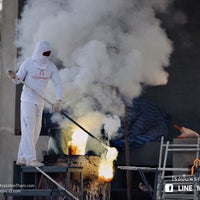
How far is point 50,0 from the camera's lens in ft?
39.2

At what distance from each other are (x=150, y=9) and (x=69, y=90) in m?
2.01

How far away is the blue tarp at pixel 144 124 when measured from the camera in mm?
11750

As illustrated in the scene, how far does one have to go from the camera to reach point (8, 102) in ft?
40.3

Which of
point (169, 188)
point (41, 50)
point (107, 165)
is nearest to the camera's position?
point (169, 188)

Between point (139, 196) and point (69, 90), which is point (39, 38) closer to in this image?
point (69, 90)

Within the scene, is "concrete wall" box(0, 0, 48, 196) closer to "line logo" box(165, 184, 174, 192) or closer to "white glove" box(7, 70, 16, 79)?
"white glove" box(7, 70, 16, 79)

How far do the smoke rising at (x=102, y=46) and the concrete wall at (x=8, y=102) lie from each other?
0.85 feet

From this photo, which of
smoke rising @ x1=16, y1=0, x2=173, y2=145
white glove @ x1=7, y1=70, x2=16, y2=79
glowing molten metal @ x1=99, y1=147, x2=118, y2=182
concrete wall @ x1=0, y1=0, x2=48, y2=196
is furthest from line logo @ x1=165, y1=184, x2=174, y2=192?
concrete wall @ x1=0, y1=0, x2=48, y2=196

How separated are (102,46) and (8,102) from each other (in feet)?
6.47

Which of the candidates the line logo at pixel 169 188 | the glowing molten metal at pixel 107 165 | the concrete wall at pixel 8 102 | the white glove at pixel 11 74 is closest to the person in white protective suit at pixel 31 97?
the white glove at pixel 11 74

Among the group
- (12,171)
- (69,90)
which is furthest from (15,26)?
(12,171)

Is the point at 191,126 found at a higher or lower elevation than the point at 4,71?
lower

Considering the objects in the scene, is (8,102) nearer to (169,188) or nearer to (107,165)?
(107,165)

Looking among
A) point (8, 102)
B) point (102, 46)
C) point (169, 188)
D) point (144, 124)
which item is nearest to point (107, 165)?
point (144, 124)
